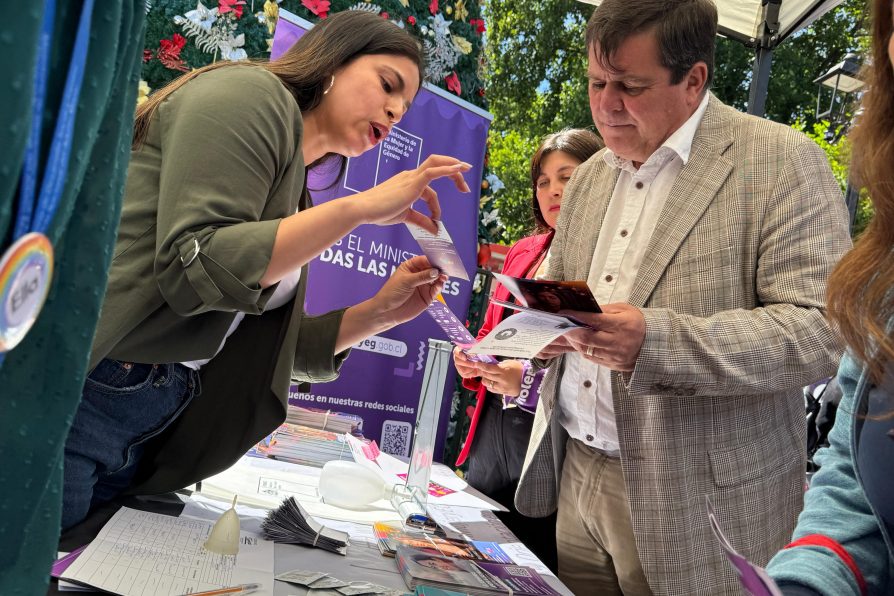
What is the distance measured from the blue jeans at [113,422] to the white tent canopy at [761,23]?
3.28 meters

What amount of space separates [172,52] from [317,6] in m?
0.81

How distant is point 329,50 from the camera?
1886 millimetres

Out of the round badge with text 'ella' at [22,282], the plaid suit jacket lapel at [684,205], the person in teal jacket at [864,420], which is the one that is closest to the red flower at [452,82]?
the plaid suit jacket lapel at [684,205]

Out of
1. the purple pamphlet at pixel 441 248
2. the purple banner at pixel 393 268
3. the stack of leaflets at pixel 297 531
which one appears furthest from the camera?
the purple banner at pixel 393 268

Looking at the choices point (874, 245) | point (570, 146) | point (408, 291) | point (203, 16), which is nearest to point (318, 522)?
point (408, 291)

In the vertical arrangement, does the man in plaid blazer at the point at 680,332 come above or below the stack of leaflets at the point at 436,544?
above

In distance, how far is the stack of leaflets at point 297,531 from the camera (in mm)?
1443

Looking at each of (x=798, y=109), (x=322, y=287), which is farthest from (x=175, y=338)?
(x=798, y=109)

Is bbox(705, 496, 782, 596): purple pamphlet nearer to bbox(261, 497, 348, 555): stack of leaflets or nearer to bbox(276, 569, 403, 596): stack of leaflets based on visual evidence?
bbox(276, 569, 403, 596): stack of leaflets

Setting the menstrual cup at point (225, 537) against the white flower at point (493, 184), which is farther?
the white flower at point (493, 184)

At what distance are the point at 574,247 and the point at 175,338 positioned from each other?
43.8 inches

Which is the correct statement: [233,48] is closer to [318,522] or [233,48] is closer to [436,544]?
[318,522]

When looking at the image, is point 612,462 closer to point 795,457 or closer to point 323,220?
point 795,457

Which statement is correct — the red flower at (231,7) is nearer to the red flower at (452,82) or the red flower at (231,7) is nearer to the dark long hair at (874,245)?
the red flower at (452,82)
